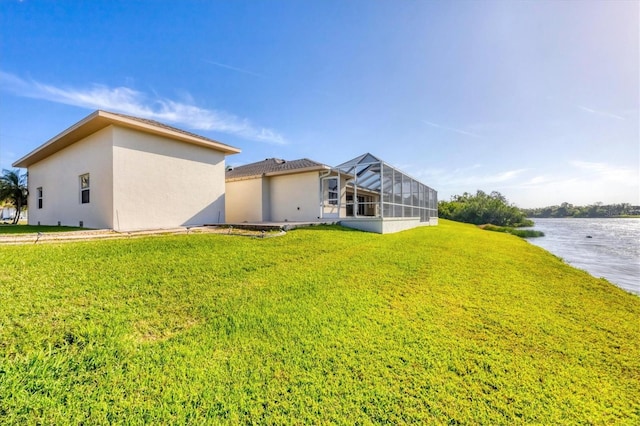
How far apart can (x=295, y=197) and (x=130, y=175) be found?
7616 millimetres

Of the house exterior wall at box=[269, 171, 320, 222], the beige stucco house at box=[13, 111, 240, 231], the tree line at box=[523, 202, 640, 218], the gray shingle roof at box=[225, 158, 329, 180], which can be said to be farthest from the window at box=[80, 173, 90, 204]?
the tree line at box=[523, 202, 640, 218]

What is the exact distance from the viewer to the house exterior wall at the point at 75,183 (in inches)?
343

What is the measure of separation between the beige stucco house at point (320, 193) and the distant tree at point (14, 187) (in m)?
13.2

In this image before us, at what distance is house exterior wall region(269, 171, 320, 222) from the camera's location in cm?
1375

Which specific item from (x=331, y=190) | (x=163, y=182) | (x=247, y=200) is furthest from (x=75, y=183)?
(x=331, y=190)

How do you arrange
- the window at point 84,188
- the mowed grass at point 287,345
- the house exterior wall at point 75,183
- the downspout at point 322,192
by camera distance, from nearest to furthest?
the mowed grass at point 287,345 < the house exterior wall at point 75,183 < the window at point 84,188 < the downspout at point 322,192

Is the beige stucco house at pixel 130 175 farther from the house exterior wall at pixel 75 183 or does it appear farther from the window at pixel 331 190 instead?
the window at pixel 331 190

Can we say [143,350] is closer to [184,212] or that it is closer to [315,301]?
[315,301]

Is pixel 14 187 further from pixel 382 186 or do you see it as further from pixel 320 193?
pixel 382 186

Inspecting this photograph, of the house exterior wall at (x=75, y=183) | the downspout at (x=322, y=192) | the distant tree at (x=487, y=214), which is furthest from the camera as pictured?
the distant tree at (x=487, y=214)

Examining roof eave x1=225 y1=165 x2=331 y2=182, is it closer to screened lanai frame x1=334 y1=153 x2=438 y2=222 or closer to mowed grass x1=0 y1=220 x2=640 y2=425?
screened lanai frame x1=334 y1=153 x2=438 y2=222

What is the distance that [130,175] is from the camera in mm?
8750

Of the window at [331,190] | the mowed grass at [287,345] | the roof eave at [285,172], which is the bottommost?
the mowed grass at [287,345]

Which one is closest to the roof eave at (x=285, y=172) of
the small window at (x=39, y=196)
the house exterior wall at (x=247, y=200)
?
the house exterior wall at (x=247, y=200)
